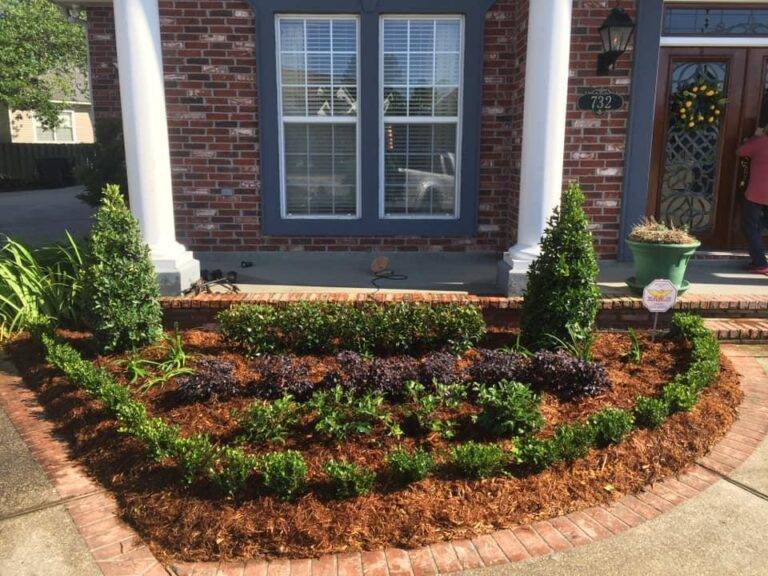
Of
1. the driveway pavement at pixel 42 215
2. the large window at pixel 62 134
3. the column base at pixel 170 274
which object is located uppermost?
the large window at pixel 62 134

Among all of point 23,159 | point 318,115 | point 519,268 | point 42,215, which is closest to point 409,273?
point 519,268

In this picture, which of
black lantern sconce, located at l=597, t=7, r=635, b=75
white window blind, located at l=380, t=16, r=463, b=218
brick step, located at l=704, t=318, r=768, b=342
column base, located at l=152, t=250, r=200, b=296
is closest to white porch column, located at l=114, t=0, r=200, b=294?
column base, located at l=152, t=250, r=200, b=296

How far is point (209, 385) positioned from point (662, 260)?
12.9 ft

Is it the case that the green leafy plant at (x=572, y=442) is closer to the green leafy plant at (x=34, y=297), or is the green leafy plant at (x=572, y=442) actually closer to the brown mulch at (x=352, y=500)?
the brown mulch at (x=352, y=500)

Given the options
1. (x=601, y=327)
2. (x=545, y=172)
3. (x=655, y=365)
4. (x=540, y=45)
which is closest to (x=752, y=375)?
(x=655, y=365)

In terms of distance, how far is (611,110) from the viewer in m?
6.85

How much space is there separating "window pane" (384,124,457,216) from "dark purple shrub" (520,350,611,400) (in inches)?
150

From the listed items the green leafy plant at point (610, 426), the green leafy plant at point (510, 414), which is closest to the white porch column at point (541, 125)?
the green leafy plant at point (510, 414)

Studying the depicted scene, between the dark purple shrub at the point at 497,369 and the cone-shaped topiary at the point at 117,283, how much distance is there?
2.49 m

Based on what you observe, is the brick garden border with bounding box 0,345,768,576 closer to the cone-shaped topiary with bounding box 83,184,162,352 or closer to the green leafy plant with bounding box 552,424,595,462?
the green leafy plant with bounding box 552,424,595,462

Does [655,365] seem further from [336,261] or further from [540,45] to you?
[336,261]

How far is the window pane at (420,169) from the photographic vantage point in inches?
293

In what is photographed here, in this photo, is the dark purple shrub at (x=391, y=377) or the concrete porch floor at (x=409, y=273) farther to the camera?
the concrete porch floor at (x=409, y=273)

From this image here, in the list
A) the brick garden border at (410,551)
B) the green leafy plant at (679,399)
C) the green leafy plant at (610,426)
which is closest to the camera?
the brick garden border at (410,551)
